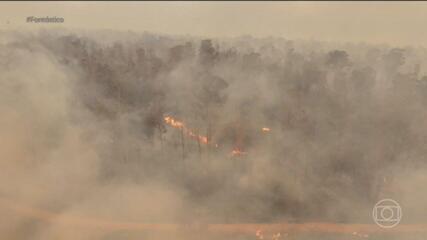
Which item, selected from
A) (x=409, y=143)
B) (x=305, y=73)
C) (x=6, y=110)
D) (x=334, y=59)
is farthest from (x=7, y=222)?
(x=409, y=143)
